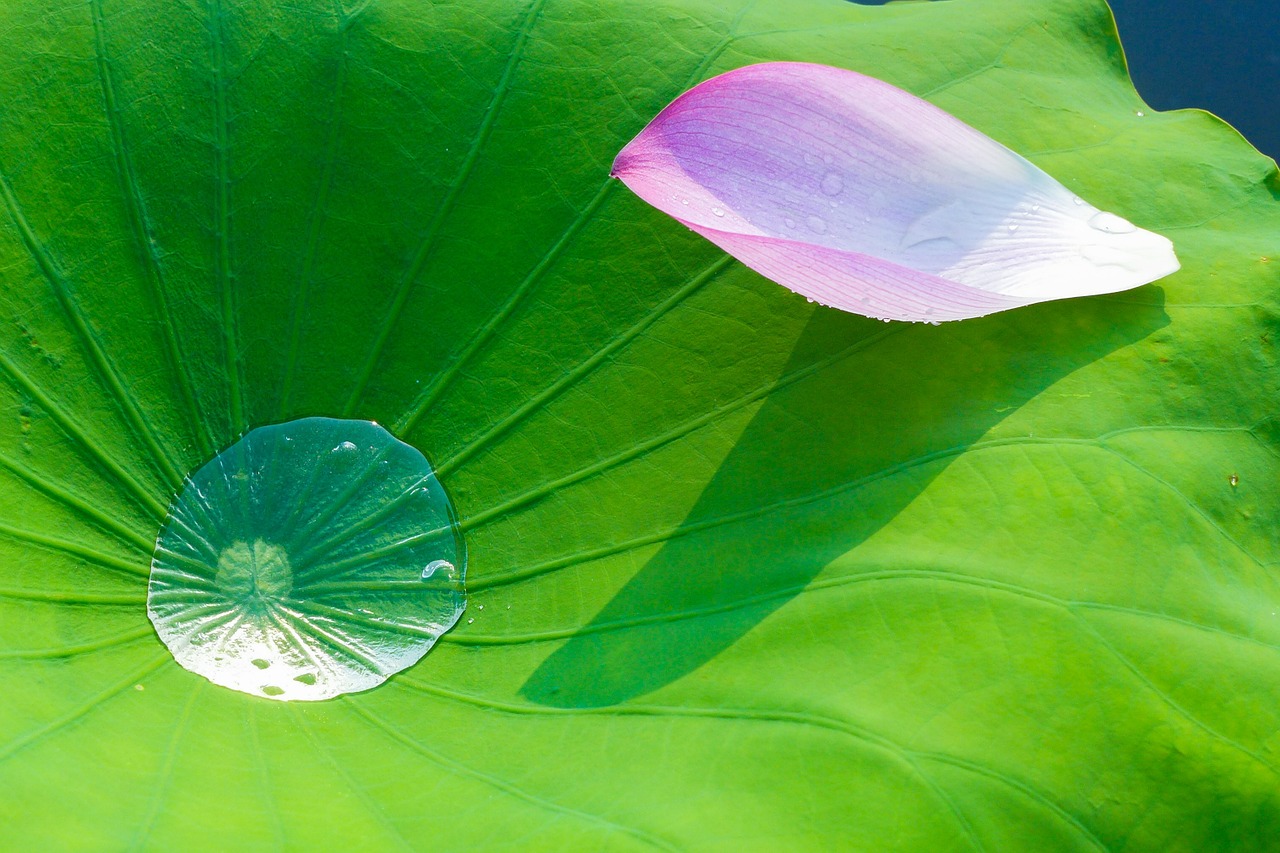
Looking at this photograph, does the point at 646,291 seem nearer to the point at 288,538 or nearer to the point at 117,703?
the point at 288,538

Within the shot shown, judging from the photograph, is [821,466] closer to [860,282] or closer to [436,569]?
[860,282]

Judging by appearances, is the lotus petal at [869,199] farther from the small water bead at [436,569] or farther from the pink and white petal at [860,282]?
the small water bead at [436,569]

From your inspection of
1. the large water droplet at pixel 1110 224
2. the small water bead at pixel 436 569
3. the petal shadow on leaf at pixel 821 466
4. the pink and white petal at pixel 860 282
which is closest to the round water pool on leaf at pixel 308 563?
the small water bead at pixel 436 569

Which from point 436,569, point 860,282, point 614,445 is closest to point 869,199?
point 860,282

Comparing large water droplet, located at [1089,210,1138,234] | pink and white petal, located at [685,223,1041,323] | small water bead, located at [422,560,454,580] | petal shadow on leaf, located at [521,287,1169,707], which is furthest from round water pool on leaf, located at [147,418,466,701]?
large water droplet, located at [1089,210,1138,234]

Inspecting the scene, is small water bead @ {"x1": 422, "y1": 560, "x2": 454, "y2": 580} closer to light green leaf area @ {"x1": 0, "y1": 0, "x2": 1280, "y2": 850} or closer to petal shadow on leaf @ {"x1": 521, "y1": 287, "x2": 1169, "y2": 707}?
light green leaf area @ {"x1": 0, "y1": 0, "x2": 1280, "y2": 850}

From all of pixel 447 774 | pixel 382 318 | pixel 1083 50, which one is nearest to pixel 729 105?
pixel 382 318
